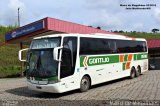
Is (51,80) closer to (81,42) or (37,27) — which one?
(81,42)

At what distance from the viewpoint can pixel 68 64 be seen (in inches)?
591

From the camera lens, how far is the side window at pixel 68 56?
14742mm

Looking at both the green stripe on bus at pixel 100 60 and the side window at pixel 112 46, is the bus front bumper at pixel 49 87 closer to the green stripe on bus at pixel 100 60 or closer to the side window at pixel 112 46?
the green stripe on bus at pixel 100 60

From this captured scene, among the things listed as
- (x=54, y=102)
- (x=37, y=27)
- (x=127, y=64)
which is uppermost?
(x=37, y=27)

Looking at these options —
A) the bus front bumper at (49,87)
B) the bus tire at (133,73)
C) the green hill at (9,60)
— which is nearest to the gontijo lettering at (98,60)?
the bus front bumper at (49,87)

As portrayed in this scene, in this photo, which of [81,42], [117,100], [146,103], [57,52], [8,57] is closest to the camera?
[146,103]

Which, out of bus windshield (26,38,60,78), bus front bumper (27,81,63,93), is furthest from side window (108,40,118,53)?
bus front bumper (27,81,63,93)

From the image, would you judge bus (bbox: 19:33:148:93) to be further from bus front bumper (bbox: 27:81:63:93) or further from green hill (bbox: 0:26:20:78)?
green hill (bbox: 0:26:20:78)

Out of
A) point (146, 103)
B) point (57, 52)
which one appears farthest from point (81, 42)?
point (146, 103)

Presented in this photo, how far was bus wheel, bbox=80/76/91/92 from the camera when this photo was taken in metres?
16.1

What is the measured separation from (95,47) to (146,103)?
6.15 m

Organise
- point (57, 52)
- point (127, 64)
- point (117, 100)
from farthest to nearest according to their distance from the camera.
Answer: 1. point (127, 64)
2. point (57, 52)
3. point (117, 100)

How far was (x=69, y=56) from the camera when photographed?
15117 millimetres

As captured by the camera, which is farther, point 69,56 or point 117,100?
point 69,56
